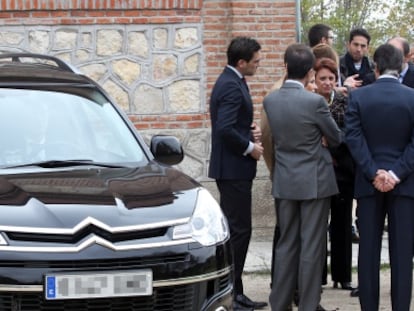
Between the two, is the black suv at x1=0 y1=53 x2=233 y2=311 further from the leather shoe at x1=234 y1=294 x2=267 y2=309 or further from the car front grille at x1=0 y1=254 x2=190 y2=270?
the leather shoe at x1=234 y1=294 x2=267 y2=309

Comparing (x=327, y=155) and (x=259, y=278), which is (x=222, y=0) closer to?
(x=259, y=278)

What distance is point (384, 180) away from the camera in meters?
6.98

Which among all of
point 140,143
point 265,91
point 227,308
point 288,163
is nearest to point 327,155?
point 288,163

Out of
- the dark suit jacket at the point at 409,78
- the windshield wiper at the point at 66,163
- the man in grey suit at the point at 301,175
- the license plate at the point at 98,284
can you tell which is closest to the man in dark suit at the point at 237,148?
the man in grey suit at the point at 301,175

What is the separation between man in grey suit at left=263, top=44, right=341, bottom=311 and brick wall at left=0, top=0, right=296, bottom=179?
3.61 meters

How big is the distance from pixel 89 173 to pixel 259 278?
351cm

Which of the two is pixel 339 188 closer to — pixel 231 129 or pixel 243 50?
pixel 231 129

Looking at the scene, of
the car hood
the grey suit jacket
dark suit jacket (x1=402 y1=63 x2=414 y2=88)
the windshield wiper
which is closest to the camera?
the car hood

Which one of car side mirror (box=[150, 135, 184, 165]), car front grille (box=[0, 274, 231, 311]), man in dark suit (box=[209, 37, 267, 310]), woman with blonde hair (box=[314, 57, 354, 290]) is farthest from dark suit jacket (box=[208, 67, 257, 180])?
car front grille (box=[0, 274, 231, 311])

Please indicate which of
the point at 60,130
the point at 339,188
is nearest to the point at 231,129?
the point at 339,188

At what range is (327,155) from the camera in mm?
7277

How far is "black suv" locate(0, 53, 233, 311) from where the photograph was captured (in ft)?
17.0

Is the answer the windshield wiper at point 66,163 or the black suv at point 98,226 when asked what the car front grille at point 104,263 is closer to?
the black suv at point 98,226

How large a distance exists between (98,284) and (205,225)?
2.58 ft
